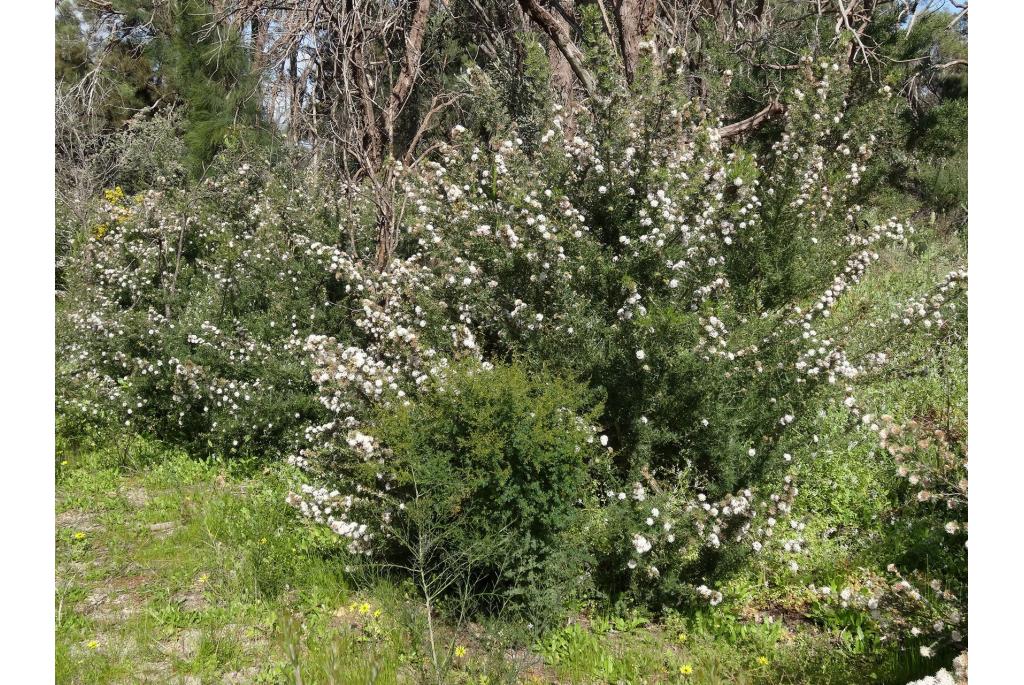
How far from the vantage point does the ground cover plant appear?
3.18m

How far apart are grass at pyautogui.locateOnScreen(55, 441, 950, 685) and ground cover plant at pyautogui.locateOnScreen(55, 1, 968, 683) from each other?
20 mm

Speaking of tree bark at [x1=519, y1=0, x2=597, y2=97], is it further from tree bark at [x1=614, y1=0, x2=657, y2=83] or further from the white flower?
the white flower

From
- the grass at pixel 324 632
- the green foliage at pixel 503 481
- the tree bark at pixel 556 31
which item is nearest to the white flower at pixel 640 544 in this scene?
the green foliage at pixel 503 481

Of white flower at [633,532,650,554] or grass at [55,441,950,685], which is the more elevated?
white flower at [633,532,650,554]

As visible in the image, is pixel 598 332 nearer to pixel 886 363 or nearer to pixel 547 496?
pixel 547 496

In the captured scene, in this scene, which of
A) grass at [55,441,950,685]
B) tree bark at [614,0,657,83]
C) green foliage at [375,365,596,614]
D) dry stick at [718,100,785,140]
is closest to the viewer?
grass at [55,441,950,685]

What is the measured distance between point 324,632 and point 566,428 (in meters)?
1.41

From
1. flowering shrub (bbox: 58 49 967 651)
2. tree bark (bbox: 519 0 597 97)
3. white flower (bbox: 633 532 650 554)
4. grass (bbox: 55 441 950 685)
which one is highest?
tree bark (bbox: 519 0 597 97)

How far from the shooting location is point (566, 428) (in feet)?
10.8

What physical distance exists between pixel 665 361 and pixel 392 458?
4.56 ft

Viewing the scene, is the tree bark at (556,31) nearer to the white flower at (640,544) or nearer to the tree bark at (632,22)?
the tree bark at (632,22)

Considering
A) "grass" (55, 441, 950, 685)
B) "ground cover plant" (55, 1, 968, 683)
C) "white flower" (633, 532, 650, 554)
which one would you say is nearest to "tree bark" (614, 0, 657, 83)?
"ground cover plant" (55, 1, 968, 683)

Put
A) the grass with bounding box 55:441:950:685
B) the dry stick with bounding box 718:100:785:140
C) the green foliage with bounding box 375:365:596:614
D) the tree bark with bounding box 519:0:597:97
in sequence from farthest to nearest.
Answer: the dry stick with bounding box 718:100:785:140 → the tree bark with bounding box 519:0:597:97 → the green foliage with bounding box 375:365:596:614 → the grass with bounding box 55:441:950:685

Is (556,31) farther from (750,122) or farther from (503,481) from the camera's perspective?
(503,481)
